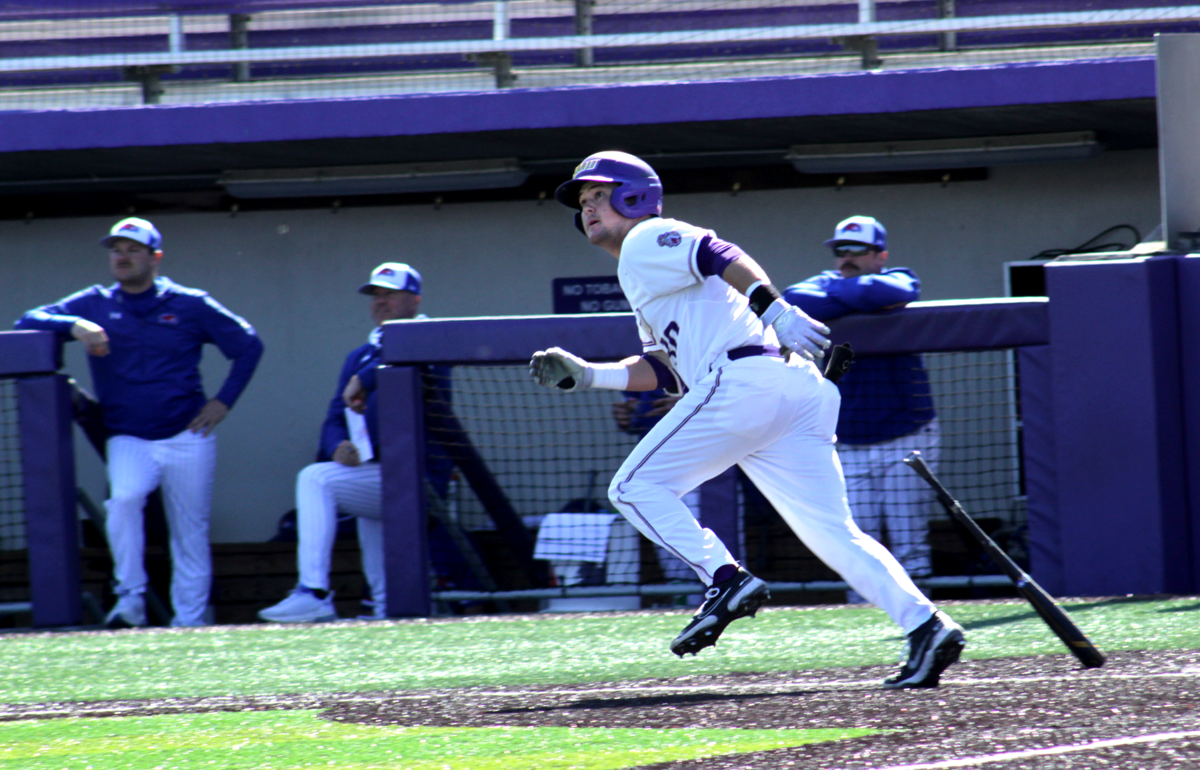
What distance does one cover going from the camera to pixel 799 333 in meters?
3.48

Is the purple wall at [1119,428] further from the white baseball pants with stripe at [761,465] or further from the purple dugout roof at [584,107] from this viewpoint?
the white baseball pants with stripe at [761,465]

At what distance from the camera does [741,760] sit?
109 inches

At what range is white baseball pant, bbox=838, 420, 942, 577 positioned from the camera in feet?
19.6

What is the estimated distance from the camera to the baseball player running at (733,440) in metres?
3.61

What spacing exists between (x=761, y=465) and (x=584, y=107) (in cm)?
392

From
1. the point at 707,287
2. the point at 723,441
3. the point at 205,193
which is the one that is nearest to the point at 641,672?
the point at 723,441

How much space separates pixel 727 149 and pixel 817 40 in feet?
2.63

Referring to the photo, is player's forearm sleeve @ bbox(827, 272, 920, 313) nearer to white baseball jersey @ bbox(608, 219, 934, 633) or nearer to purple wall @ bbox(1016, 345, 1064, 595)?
purple wall @ bbox(1016, 345, 1064, 595)

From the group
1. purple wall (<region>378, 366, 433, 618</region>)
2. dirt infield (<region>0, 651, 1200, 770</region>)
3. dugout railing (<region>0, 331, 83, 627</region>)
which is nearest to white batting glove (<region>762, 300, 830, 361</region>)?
dirt infield (<region>0, 651, 1200, 770</region>)

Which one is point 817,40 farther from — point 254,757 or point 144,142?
point 254,757

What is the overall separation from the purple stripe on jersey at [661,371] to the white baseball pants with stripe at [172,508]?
3.31m

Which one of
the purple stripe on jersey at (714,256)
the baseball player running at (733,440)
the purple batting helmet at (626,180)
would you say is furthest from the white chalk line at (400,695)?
the purple batting helmet at (626,180)

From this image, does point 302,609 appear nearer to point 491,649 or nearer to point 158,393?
point 158,393

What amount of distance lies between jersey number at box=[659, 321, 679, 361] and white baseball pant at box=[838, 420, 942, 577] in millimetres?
2237
